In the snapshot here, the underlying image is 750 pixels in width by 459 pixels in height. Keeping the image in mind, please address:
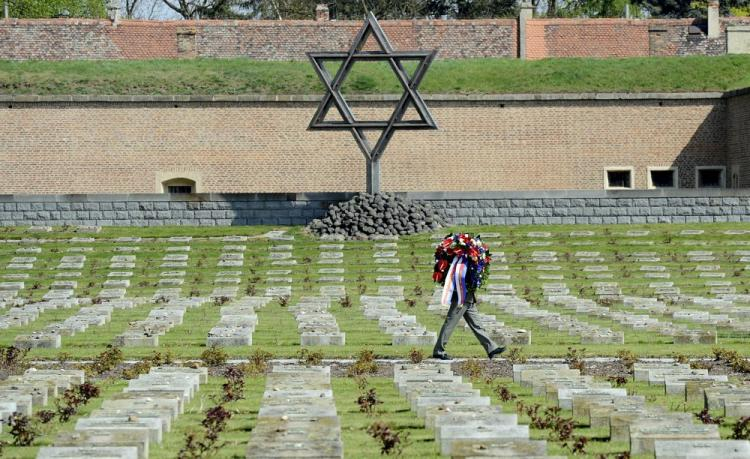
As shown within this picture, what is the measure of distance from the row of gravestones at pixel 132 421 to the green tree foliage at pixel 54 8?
5185cm

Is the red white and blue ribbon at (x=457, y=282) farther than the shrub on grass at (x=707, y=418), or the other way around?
the red white and blue ribbon at (x=457, y=282)

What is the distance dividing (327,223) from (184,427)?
2150 cm

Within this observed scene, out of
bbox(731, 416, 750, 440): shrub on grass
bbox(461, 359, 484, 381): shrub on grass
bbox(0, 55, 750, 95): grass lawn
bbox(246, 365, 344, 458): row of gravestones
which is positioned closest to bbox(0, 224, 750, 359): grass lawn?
bbox(461, 359, 484, 381): shrub on grass

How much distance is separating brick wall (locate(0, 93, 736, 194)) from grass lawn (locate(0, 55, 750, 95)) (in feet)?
1.88

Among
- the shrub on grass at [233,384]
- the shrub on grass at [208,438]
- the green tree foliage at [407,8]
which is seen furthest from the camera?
the green tree foliage at [407,8]

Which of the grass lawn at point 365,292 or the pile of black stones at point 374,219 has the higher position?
the pile of black stones at point 374,219

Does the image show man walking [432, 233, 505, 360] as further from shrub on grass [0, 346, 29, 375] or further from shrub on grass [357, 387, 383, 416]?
shrub on grass [0, 346, 29, 375]

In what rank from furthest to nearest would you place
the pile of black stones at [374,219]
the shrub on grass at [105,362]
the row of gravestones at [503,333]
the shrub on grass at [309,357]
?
1. the pile of black stones at [374,219]
2. the row of gravestones at [503,333]
3. the shrub on grass at [309,357]
4. the shrub on grass at [105,362]

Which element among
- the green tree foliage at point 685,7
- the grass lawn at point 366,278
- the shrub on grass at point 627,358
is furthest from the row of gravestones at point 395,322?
the green tree foliage at point 685,7

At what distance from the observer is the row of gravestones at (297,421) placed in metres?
9.31

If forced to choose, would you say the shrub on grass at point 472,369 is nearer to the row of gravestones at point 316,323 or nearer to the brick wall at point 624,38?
the row of gravestones at point 316,323

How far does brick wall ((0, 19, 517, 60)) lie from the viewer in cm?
4728

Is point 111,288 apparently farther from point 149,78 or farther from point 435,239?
point 149,78

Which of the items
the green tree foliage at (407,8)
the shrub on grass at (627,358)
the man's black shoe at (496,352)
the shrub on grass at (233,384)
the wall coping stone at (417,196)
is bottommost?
the shrub on grass at (233,384)
